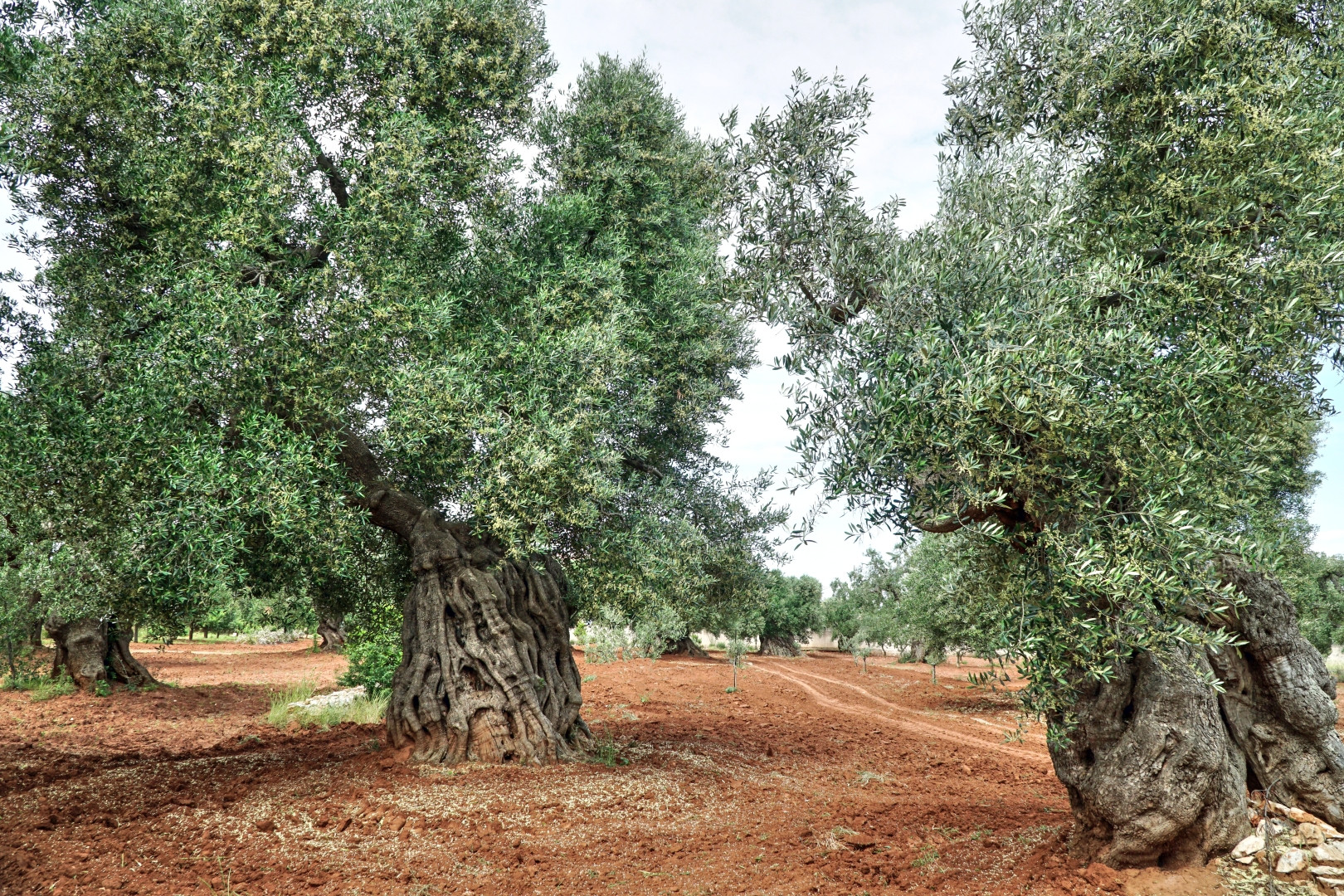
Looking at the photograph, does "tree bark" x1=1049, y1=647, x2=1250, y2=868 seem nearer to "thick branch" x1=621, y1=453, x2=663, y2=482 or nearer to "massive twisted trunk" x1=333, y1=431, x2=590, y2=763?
"massive twisted trunk" x1=333, y1=431, x2=590, y2=763

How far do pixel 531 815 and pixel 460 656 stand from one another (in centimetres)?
329

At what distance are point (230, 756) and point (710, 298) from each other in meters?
11.5

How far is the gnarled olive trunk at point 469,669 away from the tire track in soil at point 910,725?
9593 millimetres

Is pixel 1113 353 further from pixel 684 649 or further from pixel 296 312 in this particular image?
pixel 684 649

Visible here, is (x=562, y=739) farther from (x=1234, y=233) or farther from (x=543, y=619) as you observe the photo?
(x=1234, y=233)

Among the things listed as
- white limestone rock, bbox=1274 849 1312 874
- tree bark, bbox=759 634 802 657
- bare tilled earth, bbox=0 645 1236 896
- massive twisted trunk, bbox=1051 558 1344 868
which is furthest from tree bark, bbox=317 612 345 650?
white limestone rock, bbox=1274 849 1312 874

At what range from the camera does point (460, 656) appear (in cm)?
1227

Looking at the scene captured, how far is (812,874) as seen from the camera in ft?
24.3

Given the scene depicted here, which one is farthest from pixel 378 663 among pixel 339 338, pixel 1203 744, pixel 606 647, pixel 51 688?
pixel 606 647

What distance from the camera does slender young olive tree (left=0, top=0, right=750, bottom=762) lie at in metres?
8.99

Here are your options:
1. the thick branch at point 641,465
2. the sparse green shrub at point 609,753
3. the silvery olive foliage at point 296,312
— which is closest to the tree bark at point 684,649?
the sparse green shrub at point 609,753

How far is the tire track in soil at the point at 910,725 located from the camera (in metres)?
16.4

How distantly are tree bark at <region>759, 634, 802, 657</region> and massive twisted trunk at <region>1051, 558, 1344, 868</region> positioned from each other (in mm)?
48491

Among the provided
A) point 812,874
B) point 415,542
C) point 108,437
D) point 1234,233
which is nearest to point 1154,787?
point 812,874
